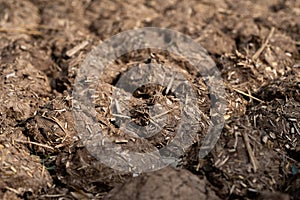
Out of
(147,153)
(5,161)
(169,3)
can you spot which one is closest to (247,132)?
(147,153)

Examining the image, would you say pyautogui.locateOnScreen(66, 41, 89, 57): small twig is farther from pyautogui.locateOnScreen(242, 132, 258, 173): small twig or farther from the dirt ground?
pyautogui.locateOnScreen(242, 132, 258, 173): small twig

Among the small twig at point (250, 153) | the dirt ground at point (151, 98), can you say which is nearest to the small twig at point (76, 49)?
the dirt ground at point (151, 98)

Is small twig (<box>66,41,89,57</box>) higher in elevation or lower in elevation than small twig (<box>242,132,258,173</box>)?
higher

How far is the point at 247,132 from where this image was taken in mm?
2936

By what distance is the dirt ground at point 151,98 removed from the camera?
2832 mm

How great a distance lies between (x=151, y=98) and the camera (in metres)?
3.39

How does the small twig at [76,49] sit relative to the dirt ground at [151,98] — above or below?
above

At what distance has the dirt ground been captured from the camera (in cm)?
283

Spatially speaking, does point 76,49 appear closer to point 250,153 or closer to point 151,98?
point 151,98

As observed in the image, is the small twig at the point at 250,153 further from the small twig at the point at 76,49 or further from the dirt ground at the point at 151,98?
the small twig at the point at 76,49

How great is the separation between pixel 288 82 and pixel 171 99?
84cm

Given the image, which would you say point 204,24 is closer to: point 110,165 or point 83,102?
point 83,102

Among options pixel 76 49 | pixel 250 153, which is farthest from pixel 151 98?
pixel 76 49

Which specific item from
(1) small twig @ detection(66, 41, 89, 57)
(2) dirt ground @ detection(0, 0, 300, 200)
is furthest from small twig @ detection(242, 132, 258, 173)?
(1) small twig @ detection(66, 41, 89, 57)
